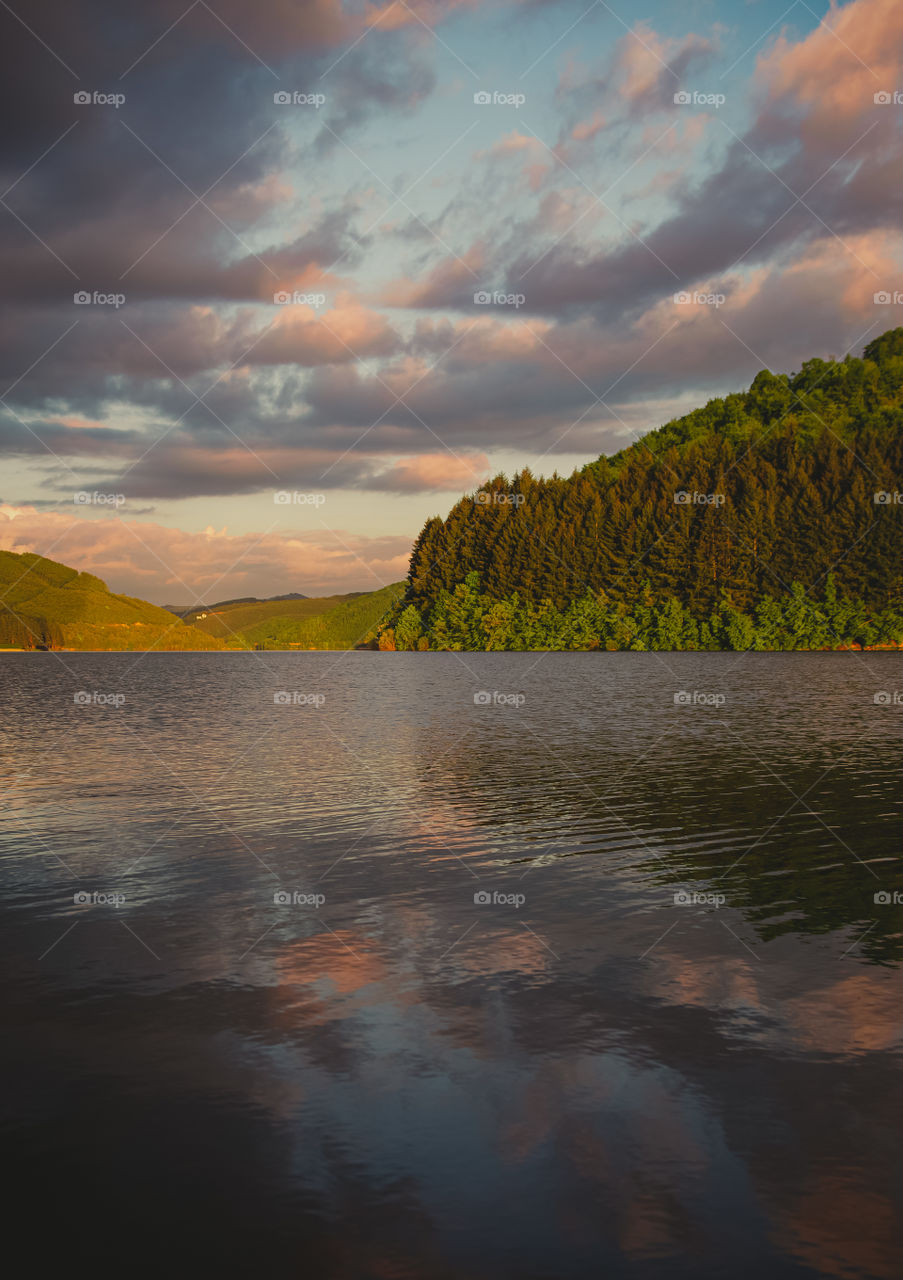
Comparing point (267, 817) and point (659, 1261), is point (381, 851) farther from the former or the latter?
point (659, 1261)

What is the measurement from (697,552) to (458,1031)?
15418cm

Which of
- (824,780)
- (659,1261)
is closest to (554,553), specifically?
(824,780)

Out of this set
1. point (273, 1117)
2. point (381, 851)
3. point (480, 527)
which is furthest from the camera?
point (480, 527)

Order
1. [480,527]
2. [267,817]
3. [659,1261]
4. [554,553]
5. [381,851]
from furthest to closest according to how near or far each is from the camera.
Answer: [480,527] → [554,553] → [267,817] → [381,851] → [659,1261]

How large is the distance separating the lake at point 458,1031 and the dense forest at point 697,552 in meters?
133

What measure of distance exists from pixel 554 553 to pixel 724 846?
150 metres

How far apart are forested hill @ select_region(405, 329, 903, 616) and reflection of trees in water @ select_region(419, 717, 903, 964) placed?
119 metres

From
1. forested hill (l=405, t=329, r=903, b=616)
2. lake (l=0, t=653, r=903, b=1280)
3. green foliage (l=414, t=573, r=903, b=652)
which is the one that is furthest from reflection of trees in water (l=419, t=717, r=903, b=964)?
forested hill (l=405, t=329, r=903, b=616)

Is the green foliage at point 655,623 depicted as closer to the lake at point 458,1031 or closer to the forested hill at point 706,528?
the forested hill at point 706,528

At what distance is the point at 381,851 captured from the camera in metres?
22.1

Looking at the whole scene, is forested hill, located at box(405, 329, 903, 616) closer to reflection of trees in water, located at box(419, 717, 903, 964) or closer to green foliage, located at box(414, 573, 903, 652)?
green foliage, located at box(414, 573, 903, 652)

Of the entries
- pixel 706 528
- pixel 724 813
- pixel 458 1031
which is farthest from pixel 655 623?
pixel 458 1031

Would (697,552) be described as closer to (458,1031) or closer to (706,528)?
(706,528)

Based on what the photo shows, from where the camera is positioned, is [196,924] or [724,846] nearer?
[196,924]
